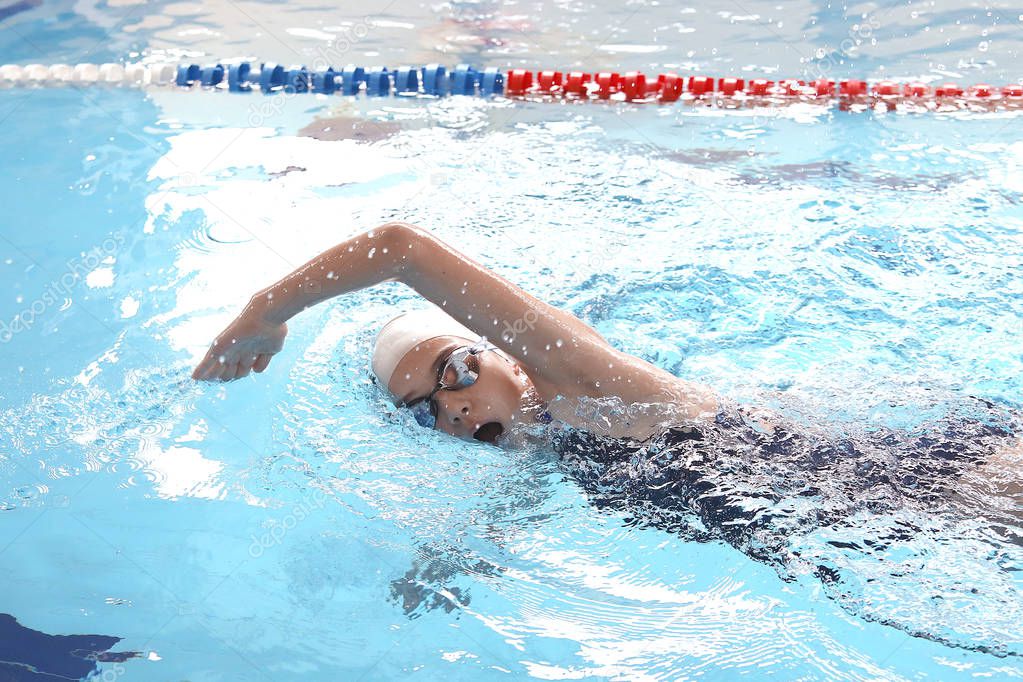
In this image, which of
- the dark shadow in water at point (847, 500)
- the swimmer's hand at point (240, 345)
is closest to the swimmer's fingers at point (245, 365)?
the swimmer's hand at point (240, 345)

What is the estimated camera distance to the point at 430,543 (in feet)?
7.84

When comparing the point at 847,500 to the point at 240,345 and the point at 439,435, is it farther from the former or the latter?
the point at 240,345

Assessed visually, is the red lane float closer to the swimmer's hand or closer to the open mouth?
the open mouth

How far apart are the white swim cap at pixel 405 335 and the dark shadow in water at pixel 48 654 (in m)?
0.87

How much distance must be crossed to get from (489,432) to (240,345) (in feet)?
2.14

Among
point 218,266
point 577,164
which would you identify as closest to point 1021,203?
point 577,164

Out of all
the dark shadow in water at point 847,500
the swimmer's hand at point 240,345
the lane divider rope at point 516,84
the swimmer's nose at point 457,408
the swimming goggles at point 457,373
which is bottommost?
the dark shadow in water at point 847,500

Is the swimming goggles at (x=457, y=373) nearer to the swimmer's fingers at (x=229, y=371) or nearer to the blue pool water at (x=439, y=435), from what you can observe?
the blue pool water at (x=439, y=435)

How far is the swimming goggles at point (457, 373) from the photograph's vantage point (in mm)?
2395

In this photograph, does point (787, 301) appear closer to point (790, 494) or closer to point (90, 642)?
point (790, 494)

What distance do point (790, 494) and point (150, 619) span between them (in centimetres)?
149

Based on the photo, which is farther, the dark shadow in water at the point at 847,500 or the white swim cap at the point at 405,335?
the white swim cap at the point at 405,335

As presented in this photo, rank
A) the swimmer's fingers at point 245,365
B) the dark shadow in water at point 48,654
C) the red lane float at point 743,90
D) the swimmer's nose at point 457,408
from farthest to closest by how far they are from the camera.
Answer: the red lane float at point 743,90 → the swimmer's nose at point 457,408 → the swimmer's fingers at point 245,365 → the dark shadow in water at point 48,654

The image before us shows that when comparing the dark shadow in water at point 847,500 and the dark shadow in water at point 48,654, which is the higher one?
the dark shadow in water at point 847,500
